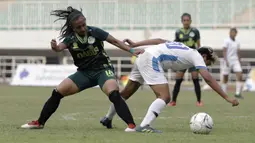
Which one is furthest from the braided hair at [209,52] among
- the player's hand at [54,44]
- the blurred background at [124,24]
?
the blurred background at [124,24]

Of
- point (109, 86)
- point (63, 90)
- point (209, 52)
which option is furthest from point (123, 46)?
point (209, 52)

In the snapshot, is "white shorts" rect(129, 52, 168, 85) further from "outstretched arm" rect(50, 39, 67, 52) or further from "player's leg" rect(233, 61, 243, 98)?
"player's leg" rect(233, 61, 243, 98)

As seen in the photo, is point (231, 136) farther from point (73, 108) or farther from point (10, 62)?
point (10, 62)

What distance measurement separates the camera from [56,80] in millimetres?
30297

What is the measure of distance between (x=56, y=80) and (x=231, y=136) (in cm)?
2126

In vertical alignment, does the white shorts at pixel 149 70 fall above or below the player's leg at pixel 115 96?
above

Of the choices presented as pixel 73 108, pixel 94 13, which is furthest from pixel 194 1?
pixel 73 108

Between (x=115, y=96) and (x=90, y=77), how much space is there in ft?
1.96

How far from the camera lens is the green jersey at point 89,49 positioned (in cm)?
1033

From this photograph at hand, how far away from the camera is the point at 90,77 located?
10594 mm

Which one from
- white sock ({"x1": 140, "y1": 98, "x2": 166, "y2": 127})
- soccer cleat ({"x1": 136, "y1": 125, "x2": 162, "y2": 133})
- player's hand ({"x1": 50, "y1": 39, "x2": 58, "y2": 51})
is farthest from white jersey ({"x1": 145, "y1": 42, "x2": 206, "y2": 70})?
player's hand ({"x1": 50, "y1": 39, "x2": 58, "y2": 51})

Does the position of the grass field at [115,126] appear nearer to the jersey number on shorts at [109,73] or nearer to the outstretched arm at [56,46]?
the jersey number on shorts at [109,73]

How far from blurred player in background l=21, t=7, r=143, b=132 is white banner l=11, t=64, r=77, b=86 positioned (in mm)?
19682

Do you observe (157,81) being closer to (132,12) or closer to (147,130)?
(147,130)
